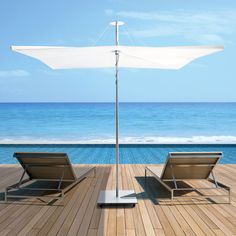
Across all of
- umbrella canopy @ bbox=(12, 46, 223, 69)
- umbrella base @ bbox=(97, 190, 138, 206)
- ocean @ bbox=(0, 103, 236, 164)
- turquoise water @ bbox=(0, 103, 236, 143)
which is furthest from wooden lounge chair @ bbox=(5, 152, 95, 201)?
turquoise water @ bbox=(0, 103, 236, 143)

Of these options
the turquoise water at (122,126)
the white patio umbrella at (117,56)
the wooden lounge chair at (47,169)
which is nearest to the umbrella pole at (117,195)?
the white patio umbrella at (117,56)

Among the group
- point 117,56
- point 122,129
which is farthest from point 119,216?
point 122,129

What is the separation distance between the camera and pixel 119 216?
12.4 feet

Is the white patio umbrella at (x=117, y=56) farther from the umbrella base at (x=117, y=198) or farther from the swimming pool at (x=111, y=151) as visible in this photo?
the swimming pool at (x=111, y=151)

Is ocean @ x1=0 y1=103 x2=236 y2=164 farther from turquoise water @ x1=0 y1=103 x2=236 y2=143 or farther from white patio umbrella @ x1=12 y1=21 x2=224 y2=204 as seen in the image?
white patio umbrella @ x1=12 y1=21 x2=224 y2=204

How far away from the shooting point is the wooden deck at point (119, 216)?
3.38 meters

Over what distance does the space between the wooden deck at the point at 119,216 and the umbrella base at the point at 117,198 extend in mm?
81

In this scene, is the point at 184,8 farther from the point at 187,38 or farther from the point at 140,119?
the point at 140,119

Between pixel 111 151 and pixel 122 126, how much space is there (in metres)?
18.6

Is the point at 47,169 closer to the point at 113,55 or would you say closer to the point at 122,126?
the point at 113,55

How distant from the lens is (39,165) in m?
4.59

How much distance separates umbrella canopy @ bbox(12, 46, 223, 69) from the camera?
3.79 metres

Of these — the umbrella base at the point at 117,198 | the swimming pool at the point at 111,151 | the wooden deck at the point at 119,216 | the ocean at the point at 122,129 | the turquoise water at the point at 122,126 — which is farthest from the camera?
the turquoise water at the point at 122,126

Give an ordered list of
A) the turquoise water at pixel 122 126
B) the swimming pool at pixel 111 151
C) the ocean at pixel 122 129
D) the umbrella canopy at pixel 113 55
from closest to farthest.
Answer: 1. the umbrella canopy at pixel 113 55
2. the swimming pool at pixel 111 151
3. the ocean at pixel 122 129
4. the turquoise water at pixel 122 126
